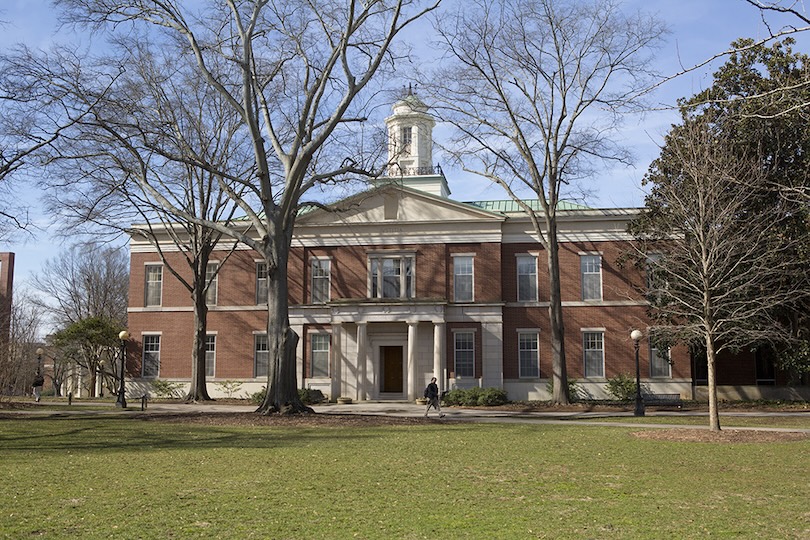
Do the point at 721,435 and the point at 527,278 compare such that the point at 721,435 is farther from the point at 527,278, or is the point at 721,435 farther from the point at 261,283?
the point at 261,283

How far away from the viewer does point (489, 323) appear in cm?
3809

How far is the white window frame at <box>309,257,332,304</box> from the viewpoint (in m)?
40.1

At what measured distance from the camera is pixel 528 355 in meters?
38.7

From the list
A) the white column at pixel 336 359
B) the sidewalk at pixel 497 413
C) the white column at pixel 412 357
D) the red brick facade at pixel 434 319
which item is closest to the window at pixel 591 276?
the red brick facade at pixel 434 319

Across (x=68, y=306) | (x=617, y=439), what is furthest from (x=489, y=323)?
(x=68, y=306)

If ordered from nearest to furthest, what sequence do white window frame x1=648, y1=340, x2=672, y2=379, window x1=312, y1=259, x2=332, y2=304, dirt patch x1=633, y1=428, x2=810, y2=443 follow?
dirt patch x1=633, y1=428, x2=810, y2=443, white window frame x1=648, y1=340, x2=672, y2=379, window x1=312, y1=259, x2=332, y2=304

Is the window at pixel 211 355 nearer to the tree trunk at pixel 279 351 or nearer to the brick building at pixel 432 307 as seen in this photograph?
the brick building at pixel 432 307

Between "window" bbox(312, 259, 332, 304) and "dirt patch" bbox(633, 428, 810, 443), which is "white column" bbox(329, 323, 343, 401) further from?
"dirt patch" bbox(633, 428, 810, 443)

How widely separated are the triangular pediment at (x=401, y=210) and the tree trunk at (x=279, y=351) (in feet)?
45.3

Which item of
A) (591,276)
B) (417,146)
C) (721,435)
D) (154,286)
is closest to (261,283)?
(154,286)

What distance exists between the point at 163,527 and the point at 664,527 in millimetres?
5416

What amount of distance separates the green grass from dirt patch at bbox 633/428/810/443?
105 cm

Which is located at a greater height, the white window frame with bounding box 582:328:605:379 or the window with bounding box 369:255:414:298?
the window with bounding box 369:255:414:298

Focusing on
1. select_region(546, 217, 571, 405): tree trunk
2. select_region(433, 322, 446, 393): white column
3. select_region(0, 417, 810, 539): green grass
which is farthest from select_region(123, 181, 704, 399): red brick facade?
select_region(0, 417, 810, 539): green grass
